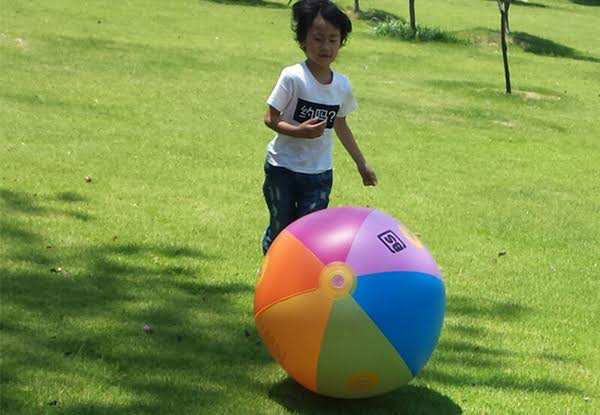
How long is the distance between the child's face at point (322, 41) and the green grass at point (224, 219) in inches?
64.3

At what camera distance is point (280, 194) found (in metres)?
6.30

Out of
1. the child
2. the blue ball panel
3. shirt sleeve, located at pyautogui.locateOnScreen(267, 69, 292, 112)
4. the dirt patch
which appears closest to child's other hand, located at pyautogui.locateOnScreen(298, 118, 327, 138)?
the child

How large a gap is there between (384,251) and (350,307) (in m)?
0.34

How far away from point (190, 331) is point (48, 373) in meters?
1.03

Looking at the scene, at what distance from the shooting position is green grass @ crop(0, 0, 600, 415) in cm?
539

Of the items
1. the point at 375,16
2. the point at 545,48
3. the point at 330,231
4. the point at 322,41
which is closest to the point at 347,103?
the point at 322,41

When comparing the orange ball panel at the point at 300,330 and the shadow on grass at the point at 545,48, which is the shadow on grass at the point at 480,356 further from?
the shadow on grass at the point at 545,48

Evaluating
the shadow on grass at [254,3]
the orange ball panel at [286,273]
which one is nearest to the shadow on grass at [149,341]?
the orange ball panel at [286,273]

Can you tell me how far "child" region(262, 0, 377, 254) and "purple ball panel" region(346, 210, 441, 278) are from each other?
2.88 feet

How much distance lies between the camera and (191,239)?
808cm

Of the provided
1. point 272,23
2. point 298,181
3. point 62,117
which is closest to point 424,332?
point 298,181

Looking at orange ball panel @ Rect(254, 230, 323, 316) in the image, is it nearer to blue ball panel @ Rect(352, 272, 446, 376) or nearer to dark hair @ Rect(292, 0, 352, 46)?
blue ball panel @ Rect(352, 272, 446, 376)

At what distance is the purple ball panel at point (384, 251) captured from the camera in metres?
4.87

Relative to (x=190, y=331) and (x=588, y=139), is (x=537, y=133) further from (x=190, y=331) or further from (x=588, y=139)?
(x=190, y=331)
